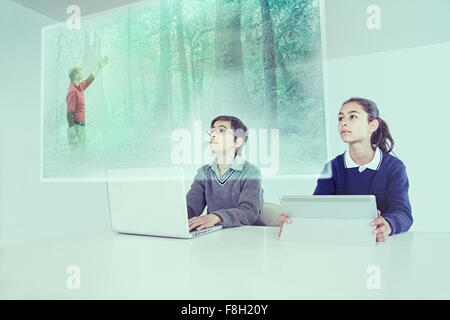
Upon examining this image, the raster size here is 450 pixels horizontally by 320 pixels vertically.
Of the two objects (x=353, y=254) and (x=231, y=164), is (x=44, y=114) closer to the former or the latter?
(x=231, y=164)

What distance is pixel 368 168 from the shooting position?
5.75 ft

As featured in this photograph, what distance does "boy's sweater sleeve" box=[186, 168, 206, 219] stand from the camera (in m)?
1.84

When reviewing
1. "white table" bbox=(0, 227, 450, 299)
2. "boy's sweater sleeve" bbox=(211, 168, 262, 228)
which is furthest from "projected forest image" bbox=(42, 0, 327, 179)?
"white table" bbox=(0, 227, 450, 299)

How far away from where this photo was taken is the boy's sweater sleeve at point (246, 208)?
1.41m

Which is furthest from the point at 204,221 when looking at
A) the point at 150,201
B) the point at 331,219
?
the point at 331,219

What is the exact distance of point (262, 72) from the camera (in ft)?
9.39

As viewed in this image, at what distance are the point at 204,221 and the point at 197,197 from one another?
57cm

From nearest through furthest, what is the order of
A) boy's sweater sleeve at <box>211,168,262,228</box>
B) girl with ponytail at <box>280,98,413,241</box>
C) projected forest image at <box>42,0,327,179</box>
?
boy's sweater sleeve at <box>211,168,262,228</box>, girl with ponytail at <box>280,98,413,241</box>, projected forest image at <box>42,0,327,179</box>

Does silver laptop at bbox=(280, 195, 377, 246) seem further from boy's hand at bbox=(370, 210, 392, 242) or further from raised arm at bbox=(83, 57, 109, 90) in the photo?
raised arm at bbox=(83, 57, 109, 90)

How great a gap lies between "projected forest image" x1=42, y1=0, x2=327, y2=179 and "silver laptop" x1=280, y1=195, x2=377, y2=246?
1.69m

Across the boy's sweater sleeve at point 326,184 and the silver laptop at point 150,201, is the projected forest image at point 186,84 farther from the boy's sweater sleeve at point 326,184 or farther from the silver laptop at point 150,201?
the silver laptop at point 150,201

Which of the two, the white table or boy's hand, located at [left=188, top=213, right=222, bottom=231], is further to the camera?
boy's hand, located at [left=188, top=213, right=222, bottom=231]

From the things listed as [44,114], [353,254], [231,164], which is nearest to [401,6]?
[231,164]

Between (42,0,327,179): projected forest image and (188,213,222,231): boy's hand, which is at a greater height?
(42,0,327,179): projected forest image
